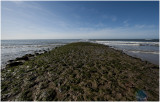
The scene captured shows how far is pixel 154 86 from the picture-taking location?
169 inches

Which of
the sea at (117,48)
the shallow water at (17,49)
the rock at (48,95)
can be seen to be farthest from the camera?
the shallow water at (17,49)

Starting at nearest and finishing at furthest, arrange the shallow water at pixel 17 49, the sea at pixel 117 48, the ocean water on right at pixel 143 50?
the ocean water on right at pixel 143 50
the sea at pixel 117 48
the shallow water at pixel 17 49

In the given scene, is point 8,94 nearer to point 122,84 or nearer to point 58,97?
point 58,97

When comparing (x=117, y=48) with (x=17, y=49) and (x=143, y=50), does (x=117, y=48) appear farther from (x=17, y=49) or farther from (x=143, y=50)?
(x=17, y=49)

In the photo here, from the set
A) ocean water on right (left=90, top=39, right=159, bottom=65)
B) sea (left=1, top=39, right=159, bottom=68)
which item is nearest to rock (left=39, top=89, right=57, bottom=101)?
sea (left=1, top=39, right=159, bottom=68)

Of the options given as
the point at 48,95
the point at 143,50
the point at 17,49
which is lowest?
the point at 48,95

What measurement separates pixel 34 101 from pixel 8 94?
1558 millimetres

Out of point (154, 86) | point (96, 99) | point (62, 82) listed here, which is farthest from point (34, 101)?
point (154, 86)

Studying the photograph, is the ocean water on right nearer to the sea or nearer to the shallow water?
the sea

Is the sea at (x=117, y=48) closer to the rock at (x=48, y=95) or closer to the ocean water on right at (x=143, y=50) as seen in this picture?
the ocean water on right at (x=143, y=50)

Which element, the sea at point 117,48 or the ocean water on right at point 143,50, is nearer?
the ocean water on right at point 143,50

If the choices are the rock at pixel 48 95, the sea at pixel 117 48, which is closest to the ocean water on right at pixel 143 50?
the sea at pixel 117 48

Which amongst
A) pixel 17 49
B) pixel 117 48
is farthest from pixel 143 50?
pixel 17 49

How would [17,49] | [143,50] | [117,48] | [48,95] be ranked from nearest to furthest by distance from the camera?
[48,95], [143,50], [17,49], [117,48]
